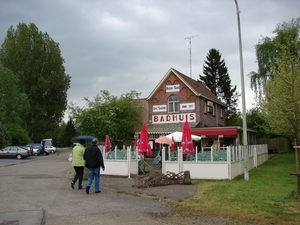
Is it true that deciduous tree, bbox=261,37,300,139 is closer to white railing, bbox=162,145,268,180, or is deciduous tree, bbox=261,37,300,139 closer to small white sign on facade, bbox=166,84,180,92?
white railing, bbox=162,145,268,180

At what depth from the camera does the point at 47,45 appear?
56.0m

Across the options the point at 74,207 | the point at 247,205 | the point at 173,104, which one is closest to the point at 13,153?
the point at 173,104

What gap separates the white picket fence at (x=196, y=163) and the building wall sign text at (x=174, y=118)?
1125cm

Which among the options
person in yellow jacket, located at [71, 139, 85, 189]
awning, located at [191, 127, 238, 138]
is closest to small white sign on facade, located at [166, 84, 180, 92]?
awning, located at [191, 127, 238, 138]

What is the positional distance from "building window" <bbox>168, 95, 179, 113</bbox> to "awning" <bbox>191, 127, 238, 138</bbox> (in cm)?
375

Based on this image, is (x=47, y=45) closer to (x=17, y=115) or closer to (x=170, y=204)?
(x=17, y=115)

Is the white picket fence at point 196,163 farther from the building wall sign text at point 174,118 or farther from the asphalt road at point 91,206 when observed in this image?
the building wall sign text at point 174,118

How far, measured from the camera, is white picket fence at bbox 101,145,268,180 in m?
14.8

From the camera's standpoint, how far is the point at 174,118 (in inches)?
1156

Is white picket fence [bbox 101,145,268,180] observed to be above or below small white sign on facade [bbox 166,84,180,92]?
below

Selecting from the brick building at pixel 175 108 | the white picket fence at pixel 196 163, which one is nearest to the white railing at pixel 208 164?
the white picket fence at pixel 196 163

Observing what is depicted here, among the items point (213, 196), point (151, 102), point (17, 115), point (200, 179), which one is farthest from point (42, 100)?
point (213, 196)

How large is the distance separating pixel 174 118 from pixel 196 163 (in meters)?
14.3

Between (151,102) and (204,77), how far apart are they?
27770 mm
